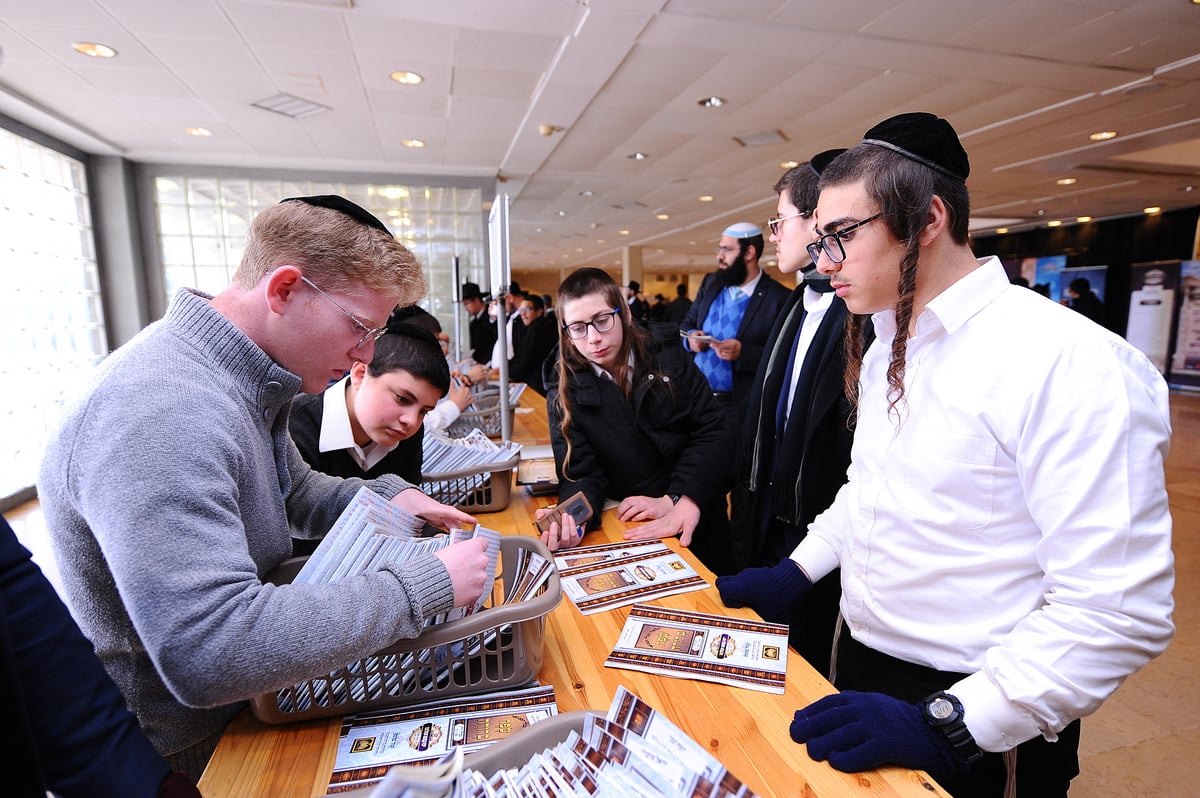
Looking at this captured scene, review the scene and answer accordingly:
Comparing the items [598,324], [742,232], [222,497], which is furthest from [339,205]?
[742,232]

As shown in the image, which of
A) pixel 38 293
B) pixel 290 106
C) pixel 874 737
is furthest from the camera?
pixel 38 293

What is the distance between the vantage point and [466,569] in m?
0.84

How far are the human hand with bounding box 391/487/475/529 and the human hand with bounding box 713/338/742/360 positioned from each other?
7.17 ft

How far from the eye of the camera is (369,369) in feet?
5.31

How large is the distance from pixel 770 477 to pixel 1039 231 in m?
13.2

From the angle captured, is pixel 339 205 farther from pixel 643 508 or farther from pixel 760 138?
pixel 760 138

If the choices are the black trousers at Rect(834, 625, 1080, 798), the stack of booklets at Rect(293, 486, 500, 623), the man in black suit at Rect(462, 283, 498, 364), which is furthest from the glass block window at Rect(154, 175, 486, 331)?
the black trousers at Rect(834, 625, 1080, 798)

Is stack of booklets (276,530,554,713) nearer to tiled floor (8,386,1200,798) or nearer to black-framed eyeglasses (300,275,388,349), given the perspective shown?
black-framed eyeglasses (300,275,388,349)

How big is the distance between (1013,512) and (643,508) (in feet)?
3.09

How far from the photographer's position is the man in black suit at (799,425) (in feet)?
5.37

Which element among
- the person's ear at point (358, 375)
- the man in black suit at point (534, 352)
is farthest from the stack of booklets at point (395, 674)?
the man in black suit at point (534, 352)

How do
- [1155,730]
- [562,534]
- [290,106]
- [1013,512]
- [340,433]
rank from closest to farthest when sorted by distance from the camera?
1. [1013,512]
2. [562,534]
3. [340,433]
4. [1155,730]
5. [290,106]

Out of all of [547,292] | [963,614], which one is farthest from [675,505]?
[547,292]

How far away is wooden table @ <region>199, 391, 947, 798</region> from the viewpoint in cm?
74
